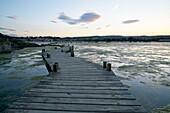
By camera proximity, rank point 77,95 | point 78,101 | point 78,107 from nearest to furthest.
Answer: point 78,107, point 78,101, point 77,95

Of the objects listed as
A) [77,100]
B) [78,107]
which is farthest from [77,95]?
[78,107]

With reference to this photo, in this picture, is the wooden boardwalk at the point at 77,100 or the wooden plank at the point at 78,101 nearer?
the wooden boardwalk at the point at 77,100

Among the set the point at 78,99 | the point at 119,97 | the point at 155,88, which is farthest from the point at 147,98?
the point at 78,99

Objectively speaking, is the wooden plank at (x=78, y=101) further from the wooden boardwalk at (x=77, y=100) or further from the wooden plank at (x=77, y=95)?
the wooden plank at (x=77, y=95)

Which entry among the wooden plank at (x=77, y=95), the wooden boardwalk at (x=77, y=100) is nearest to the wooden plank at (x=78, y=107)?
the wooden boardwalk at (x=77, y=100)

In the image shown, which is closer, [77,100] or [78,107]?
[78,107]

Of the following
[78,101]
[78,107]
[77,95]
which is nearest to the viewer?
[78,107]

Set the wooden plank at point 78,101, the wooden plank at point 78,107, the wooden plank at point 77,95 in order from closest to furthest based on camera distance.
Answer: the wooden plank at point 78,107
the wooden plank at point 78,101
the wooden plank at point 77,95

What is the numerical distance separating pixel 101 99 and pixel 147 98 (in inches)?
152

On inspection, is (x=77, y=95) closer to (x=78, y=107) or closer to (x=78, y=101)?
(x=78, y=101)

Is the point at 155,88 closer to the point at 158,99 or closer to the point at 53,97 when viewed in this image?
the point at 158,99

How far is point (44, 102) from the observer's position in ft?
14.6

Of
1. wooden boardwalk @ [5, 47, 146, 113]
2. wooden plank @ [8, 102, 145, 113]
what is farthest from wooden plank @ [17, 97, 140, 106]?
wooden plank @ [8, 102, 145, 113]

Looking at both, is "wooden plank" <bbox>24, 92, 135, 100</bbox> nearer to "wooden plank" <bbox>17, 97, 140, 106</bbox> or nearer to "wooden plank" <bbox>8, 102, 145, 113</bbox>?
"wooden plank" <bbox>17, 97, 140, 106</bbox>
